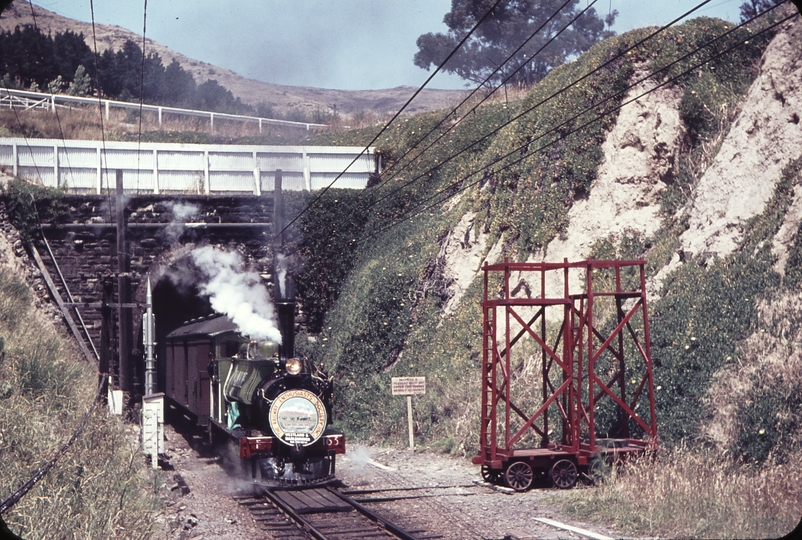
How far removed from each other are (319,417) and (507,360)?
3.54 m

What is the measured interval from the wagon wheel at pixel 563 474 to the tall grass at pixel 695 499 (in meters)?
0.44

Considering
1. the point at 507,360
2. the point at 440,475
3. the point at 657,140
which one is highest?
the point at 657,140

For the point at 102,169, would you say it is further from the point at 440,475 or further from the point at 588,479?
the point at 588,479

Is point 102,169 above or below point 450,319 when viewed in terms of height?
above

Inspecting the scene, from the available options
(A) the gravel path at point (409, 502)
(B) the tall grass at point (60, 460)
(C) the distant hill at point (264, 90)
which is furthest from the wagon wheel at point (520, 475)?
(C) the distant hill at point (264, 90)

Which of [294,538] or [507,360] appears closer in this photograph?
[294,538]

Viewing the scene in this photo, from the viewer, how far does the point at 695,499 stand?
9.74 metres

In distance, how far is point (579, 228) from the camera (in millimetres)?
19578

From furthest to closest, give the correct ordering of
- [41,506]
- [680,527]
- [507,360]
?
1. [507,360]
2. [680,527]
3. [41,506]

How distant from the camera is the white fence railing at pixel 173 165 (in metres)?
27.9

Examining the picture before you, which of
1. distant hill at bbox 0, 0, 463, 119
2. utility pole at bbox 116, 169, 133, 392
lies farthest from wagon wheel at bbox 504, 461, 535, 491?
distant hill at bbox 0, 0, 463, 119

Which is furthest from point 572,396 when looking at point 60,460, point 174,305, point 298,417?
point 174,305

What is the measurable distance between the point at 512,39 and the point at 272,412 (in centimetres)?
4257

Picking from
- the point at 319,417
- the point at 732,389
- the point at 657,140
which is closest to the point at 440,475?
the point at 319,417
